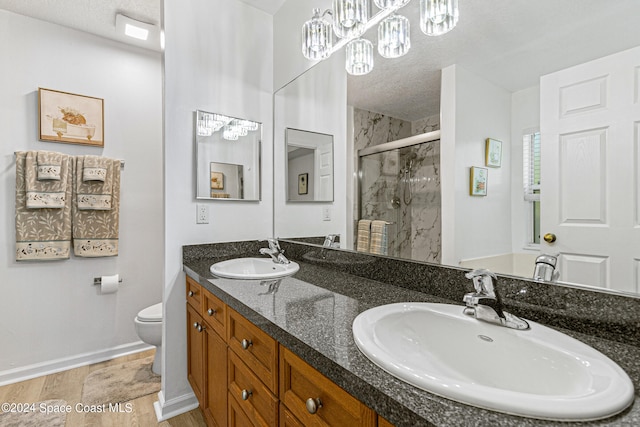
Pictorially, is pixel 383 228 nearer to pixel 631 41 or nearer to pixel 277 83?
pixel 631 41

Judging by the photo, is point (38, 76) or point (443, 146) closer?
point (443, 146)

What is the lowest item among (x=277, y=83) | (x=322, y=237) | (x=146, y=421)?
(x=146, y=421)

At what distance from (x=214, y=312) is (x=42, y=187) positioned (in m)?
1.78

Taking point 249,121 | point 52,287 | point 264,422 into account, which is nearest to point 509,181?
point 264,422

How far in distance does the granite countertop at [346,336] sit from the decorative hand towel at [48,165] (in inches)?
58.2

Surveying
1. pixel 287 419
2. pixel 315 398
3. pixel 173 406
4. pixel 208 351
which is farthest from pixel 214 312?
pixel 173 406

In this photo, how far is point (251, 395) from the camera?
3.31 ft

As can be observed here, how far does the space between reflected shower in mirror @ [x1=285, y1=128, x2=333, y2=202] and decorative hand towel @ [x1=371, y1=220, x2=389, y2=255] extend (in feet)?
1.38

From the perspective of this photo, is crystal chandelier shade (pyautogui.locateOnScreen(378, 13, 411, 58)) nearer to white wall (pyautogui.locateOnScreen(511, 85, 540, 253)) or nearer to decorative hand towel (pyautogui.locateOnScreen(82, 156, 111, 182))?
white wall (pyautogui.locateOnScreen(511, 85, 540, 253))

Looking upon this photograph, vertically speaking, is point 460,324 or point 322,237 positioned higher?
point 322,237

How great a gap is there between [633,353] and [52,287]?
3.10 metres

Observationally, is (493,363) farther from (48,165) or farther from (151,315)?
(48,165)

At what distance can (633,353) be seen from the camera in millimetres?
643

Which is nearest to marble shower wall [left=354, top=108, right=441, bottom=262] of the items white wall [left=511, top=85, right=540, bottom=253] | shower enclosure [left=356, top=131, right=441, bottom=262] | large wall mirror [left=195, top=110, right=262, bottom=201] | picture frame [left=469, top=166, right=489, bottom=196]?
shower enclosure [left=356, top=131, right=441, bottom=262]
